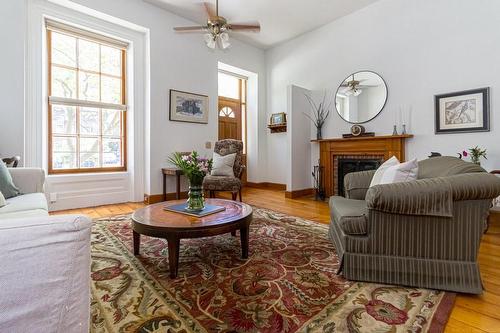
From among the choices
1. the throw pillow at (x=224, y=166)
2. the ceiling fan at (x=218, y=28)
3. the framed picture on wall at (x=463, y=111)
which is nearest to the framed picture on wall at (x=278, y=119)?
the throw pillow at (x=224, y=166)

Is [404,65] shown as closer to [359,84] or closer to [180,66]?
[359,84]

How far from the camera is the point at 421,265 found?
1591 mm

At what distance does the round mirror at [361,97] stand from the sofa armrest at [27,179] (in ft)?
14.5

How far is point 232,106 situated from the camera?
6.04 meters

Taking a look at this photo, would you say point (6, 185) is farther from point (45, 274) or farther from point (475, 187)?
point (475, 187)

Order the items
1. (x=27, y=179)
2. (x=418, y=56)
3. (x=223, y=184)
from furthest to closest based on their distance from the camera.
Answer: (x=223, y=184), (x=418, y=56), (x=27, y=179)

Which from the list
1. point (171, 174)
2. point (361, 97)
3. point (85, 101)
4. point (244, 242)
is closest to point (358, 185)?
point (244, 242)

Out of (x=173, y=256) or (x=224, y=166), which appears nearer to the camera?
(x=173, y=256)

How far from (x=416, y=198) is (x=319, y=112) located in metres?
3.77

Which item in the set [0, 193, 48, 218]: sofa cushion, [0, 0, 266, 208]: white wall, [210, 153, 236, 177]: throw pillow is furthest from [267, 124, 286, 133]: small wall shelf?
[0, 193, 48, 218]: sofa cushion

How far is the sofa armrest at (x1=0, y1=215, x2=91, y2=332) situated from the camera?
56cm

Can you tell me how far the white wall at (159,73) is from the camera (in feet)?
10.1

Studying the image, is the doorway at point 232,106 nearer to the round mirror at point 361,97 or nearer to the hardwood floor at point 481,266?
the hardwood floor at point 481,266

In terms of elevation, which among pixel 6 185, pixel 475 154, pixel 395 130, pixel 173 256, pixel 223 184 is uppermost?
pixel 395 130
